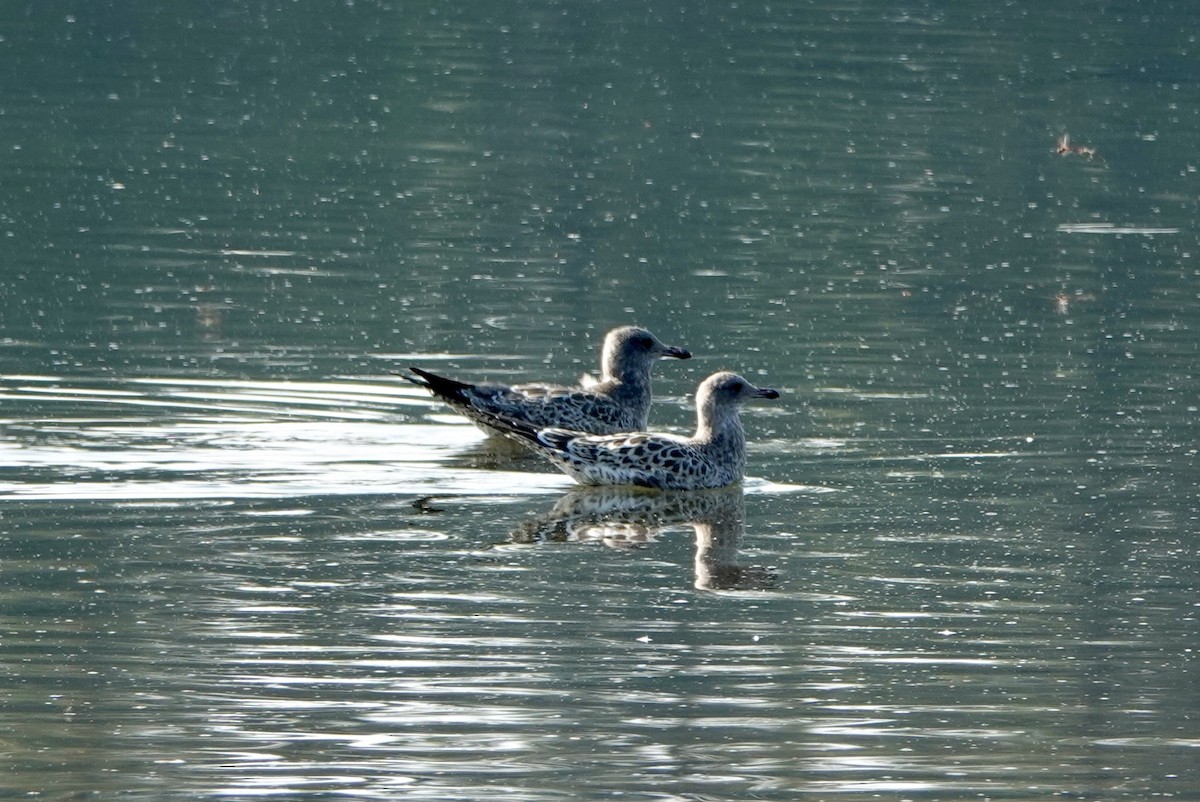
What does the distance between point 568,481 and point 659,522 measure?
102 centimetres

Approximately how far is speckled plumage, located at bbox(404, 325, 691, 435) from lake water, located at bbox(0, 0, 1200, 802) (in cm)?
26

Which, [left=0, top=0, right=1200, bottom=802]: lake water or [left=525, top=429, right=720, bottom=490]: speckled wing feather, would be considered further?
[left=525, top=429, right=720, bottom=490]: speckled wing feather

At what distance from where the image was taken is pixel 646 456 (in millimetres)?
11938

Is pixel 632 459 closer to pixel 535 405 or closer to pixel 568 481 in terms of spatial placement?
pixel 568 481

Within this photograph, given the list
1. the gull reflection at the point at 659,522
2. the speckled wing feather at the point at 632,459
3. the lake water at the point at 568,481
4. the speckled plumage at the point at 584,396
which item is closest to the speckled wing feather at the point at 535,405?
the speckled plumage at the point at 584,396

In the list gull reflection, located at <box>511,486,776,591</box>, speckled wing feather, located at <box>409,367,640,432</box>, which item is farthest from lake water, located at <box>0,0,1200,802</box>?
speckled wing feather, located at <box>409,367,640,432</box>

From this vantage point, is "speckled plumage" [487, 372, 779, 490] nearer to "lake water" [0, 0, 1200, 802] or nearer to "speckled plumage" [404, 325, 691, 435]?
"lake water" [0, 0, 1200, 802]

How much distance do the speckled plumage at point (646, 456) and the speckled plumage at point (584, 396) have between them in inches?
19.9

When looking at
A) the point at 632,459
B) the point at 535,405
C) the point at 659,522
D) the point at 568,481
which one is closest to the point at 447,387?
the point at 535,405

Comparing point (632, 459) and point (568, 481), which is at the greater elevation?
point (632, 459)

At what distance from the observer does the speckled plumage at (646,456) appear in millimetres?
11938

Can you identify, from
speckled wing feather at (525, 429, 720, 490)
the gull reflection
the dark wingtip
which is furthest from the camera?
the dark wingtip

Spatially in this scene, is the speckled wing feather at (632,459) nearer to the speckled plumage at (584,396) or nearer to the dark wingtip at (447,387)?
the speckled plumage at (584,396)

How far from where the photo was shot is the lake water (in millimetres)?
7914
